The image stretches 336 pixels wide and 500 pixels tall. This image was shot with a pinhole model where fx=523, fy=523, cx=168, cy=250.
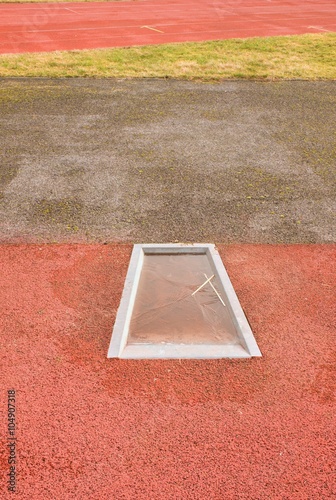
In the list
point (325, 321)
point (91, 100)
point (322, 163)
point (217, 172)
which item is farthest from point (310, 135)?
point (325, 321)

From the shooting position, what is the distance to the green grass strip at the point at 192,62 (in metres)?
13.9

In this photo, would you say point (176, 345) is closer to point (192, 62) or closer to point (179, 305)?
point (179, 305)

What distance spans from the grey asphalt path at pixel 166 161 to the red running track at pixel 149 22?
23.9 ft

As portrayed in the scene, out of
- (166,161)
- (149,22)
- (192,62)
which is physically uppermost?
(192,62)

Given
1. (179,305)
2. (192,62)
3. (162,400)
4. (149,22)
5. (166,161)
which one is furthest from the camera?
(149,22)

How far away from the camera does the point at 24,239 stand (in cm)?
628

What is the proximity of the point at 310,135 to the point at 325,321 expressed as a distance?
19.3ft

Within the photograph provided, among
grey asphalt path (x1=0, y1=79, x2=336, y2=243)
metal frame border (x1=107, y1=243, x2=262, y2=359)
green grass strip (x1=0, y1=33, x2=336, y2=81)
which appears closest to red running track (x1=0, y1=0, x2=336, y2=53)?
green grass strip (x1=0, y1=33, x2=336, y2=81)

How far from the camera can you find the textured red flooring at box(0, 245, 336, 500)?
344 centimetres

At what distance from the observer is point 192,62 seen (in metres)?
15.0

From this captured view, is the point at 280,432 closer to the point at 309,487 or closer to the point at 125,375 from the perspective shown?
the point at 309,487

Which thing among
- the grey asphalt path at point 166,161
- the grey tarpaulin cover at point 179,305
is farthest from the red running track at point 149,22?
the grey tarpaulin cover at point 179,305

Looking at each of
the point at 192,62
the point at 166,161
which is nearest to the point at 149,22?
the point at 192,62

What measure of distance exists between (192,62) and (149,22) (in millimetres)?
10343
